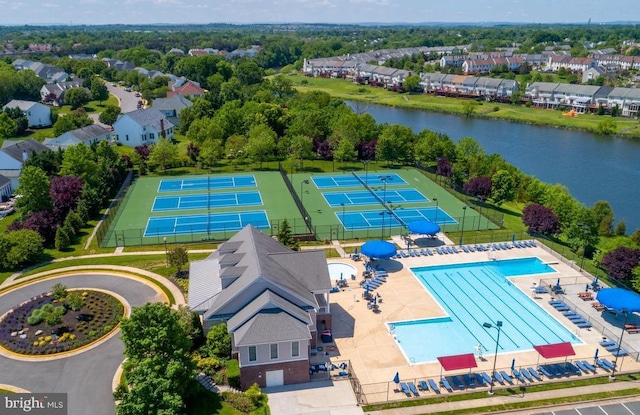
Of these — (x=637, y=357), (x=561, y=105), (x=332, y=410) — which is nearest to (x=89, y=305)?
(x=332, y=410)

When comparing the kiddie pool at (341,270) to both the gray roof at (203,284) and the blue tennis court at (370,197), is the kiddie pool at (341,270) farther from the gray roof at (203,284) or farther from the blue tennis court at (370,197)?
the blue tennis court at (370,197)

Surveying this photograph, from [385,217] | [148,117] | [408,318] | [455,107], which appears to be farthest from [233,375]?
[455,107]

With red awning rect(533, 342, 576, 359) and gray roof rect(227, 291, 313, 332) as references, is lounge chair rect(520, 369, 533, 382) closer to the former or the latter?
→ red awning rect(533, 342, 576, 359)

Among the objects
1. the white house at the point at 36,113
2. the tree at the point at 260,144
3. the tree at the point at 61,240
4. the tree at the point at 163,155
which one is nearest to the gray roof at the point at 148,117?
the tree at the point at 163,155

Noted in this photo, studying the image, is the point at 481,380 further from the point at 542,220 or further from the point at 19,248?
the point at 19,248

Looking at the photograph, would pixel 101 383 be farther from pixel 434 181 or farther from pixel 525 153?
pixel 525 153
